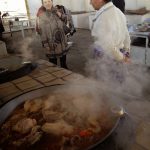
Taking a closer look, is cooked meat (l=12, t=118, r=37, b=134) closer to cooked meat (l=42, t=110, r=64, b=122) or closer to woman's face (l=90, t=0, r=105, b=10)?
cooked meat (l=42, t=110, r=64, b=122)

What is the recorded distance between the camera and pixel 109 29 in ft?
8.68

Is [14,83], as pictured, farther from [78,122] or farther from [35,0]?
[35,0]

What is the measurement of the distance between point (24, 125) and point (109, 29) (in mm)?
1708

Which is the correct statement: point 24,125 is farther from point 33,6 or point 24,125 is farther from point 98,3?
point 33,6

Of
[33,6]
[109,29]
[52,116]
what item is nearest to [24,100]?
[52,116]

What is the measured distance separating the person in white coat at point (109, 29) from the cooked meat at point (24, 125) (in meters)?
1.58

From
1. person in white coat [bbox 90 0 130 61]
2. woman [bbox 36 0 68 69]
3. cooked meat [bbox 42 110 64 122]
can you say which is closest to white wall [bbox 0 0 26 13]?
woman [bbox 36 0 68 69]

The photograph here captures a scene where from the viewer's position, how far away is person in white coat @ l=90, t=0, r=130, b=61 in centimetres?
265

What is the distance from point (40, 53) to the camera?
305 inches

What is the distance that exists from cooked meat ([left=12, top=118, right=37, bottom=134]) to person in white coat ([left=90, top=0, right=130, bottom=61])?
158 cm

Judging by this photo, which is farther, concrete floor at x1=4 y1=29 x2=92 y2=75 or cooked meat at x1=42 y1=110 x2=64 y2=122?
concrete floor at x1=4 y1=29 x2=92 y2=75

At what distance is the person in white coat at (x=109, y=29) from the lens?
265 centimetres

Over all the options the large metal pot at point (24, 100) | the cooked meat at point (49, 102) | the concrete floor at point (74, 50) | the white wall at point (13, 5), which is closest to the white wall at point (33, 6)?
the white wall at point (13, 5)

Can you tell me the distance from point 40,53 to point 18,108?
602cm
